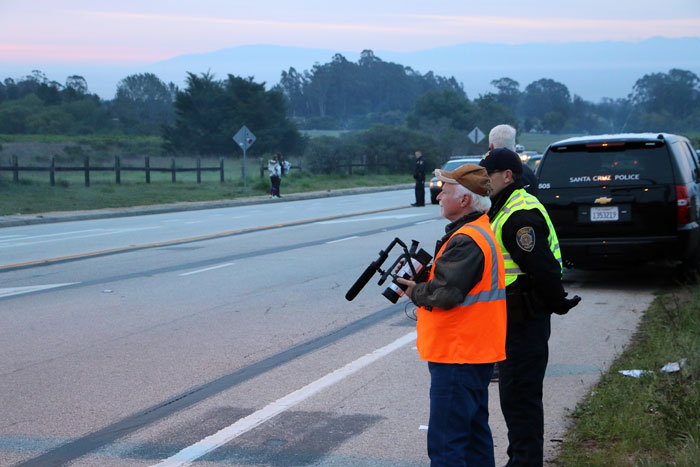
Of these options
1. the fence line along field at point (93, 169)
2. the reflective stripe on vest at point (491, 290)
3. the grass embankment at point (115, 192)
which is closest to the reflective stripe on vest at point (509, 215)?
the reflective stripe on vest at point (491, 290)

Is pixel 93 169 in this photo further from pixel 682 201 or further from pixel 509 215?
pixel 509 215

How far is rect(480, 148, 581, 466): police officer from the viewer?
4.64 metres

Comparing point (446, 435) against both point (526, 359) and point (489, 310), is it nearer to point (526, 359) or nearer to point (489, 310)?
point (489, 310)

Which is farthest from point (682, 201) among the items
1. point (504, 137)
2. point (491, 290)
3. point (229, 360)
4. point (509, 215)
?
point (491, 290)

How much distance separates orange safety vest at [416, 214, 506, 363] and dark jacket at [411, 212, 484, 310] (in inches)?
1.5

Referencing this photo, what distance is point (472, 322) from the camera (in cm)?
395

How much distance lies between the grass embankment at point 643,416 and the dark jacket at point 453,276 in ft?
5.23

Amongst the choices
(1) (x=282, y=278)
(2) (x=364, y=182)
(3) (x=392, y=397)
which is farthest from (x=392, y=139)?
(3) (x=392, y=397)

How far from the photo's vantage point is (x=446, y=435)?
393 centimetres

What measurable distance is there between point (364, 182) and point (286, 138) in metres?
41.3

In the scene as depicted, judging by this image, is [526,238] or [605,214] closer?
[526,238]

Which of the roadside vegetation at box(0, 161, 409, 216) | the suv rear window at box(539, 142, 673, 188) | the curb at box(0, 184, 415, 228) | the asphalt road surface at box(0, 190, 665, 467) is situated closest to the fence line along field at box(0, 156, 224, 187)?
the roadside vegetation at box(0, 161, 409, 216)

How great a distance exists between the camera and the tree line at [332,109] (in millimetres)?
82450

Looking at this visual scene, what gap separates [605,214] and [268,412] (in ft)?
19.7
